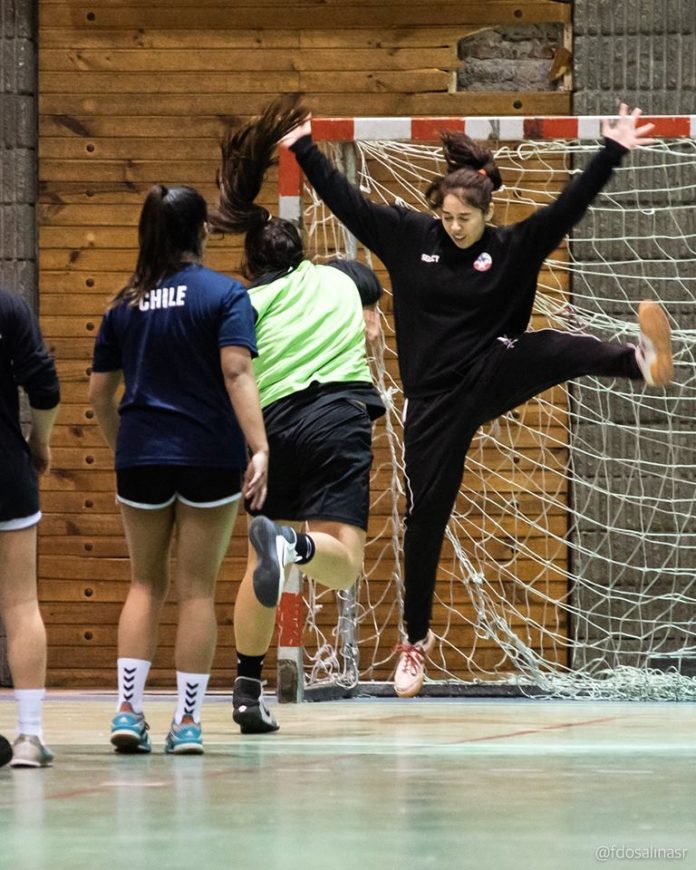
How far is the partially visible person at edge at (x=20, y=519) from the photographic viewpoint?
4.21 metres

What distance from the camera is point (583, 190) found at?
213 inches

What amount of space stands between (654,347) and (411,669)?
1382mm

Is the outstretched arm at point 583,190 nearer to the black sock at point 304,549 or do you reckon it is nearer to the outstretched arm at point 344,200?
the outstretched arm at point 344,200

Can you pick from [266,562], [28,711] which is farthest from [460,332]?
[28,711]

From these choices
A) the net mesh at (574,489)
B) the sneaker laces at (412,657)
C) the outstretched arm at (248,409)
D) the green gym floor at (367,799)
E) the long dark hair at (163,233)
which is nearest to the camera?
the green gym floor at (367,799)

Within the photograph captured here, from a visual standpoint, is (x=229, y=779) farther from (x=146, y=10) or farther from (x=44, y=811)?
(x=146, y=10)

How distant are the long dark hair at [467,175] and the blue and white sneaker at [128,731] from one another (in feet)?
6.93

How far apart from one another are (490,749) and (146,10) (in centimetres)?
518

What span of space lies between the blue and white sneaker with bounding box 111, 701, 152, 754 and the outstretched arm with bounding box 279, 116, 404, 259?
206 centimetres

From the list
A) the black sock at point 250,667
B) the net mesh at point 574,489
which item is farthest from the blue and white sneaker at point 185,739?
the net mesh at point 574,489

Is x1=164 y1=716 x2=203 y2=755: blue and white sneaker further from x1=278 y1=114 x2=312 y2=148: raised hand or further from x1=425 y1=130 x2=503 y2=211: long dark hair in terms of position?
x1=278 y1=114 x2=312 y2=148: raised hand

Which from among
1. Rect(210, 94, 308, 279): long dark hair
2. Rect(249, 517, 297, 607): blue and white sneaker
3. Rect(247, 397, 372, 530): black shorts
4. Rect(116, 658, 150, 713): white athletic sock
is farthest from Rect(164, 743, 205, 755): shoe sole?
Rect(210, 94, 308, 279): long dark hair

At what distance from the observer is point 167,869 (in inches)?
104

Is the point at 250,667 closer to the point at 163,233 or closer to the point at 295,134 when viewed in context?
the point at 163,233
